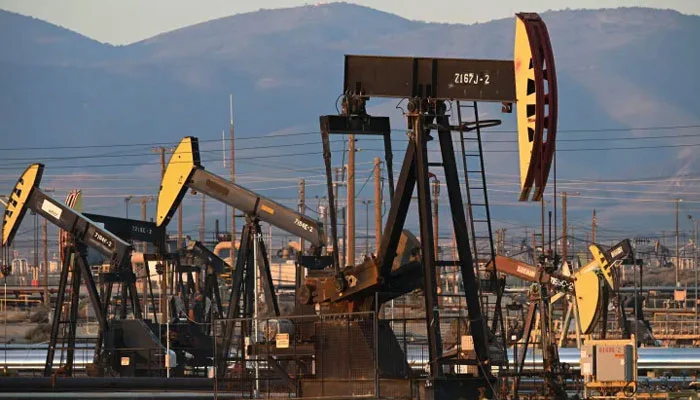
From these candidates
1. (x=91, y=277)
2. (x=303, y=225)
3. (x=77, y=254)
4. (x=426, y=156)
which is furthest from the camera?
(x=77, y=254)

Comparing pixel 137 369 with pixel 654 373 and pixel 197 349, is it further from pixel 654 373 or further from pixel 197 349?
pixel 654 373

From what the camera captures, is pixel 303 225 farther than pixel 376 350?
Yes

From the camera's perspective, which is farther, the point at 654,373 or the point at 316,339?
the point at 654,373

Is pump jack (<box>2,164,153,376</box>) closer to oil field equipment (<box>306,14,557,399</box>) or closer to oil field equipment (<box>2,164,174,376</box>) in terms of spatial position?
oil field equipment (<box>2,164,174,376</box>)

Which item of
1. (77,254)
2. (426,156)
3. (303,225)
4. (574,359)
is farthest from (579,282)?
(426,156)

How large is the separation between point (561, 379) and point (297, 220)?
13.0 meters

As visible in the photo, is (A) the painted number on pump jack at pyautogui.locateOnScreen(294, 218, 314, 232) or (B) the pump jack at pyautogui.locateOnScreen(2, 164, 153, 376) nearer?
(A) the painted number on pump jack at pyautogui.locateOnScreen(294, 218, 314, 232)

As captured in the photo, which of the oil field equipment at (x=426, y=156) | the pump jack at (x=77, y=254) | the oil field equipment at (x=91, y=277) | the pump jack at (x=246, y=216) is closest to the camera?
the oil field equipment at (x=426, y=156)

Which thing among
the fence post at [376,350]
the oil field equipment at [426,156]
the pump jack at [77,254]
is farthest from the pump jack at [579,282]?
the fence post at [376,350]

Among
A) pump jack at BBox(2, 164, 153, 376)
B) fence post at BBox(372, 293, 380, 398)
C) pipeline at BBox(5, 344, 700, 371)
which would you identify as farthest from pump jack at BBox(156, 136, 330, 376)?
fence post at BBox(372, 293, 380, 398)

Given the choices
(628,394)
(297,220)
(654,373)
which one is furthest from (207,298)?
(628,394)

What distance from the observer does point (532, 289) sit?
125 feet

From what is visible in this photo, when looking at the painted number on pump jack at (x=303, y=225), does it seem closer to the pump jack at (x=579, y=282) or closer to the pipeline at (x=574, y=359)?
the pump jack at (x=579, y=282)

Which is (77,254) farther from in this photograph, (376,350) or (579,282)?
(376,350)
